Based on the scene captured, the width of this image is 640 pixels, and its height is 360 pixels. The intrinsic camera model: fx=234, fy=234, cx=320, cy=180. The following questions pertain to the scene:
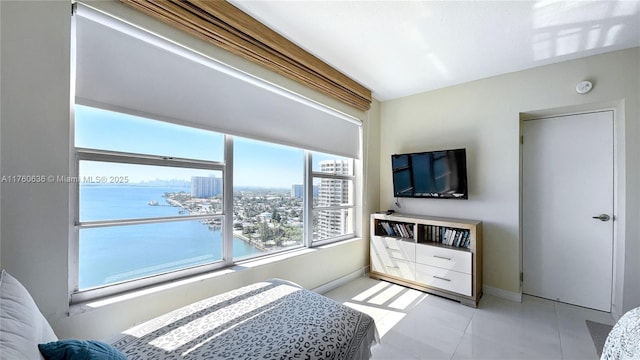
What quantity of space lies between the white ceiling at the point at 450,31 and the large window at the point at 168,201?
1059 mm

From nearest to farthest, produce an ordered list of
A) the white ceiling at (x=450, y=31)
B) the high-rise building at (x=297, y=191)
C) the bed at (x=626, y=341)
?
the bed at (x=626, y=341), the white ceiling at (x=450, y=31), the high-rise building at (x=297, y=191)

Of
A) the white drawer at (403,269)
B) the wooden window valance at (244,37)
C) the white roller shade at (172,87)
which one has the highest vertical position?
the wooden window valance at (244,37)

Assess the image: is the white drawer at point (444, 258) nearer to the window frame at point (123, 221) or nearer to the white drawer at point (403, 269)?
the white drawer at point (403, 269)

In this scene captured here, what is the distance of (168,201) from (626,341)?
103 inches

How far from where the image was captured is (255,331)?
1162 mm

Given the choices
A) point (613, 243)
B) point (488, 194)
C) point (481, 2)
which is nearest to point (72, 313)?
point (481, 2)

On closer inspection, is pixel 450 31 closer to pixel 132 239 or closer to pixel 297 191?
pixel 297 191

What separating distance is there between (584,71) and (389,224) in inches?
98.1

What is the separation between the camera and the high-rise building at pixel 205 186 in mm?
1805

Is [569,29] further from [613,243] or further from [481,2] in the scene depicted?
[613,243]

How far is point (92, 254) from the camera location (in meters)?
1.39

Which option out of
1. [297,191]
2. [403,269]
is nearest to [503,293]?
[403,269]

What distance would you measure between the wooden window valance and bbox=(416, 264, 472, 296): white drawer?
2302 millimetres

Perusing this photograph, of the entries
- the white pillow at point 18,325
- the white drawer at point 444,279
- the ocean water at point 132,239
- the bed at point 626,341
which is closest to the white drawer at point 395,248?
the white drawer at point 444,279
